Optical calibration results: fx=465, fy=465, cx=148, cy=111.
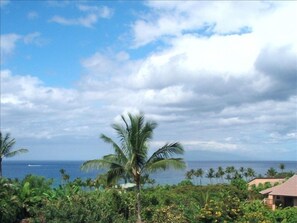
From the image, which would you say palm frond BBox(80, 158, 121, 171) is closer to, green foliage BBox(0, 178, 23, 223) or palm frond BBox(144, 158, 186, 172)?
palm frond BBox(144, 158, 186, 172)

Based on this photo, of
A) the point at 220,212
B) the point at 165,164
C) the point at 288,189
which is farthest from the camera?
the point at 288,189

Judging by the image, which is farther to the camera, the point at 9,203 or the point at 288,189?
the point at 288,189

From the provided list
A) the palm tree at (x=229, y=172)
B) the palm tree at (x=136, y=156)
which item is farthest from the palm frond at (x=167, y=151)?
the palm tree at (x=229, y=172)

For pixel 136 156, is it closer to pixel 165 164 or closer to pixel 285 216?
pixel 165 164

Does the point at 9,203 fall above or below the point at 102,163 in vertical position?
below

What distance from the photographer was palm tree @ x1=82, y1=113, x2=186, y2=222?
848 inches

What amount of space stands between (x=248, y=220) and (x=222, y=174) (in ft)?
224

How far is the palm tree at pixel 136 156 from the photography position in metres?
21.5

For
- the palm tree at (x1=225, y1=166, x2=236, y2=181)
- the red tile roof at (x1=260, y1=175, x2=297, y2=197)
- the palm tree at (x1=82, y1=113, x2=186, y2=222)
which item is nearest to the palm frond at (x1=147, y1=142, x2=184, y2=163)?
the palm tree at (x1=82, y1=113, x2=186, y2=222)

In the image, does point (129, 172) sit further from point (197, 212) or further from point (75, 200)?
point (197, 212)

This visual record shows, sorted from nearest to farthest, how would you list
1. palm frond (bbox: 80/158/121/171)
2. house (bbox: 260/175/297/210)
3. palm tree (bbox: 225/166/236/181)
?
palm frond (bbox: 80/158/121/171)
house (bbox: 260/175/297/210)
palm tree (bbox: 225/166/236/181)

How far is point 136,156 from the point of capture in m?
21.5

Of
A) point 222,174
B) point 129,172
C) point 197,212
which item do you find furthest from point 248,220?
point 222,174

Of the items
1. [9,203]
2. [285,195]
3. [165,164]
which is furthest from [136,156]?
[285,195]
